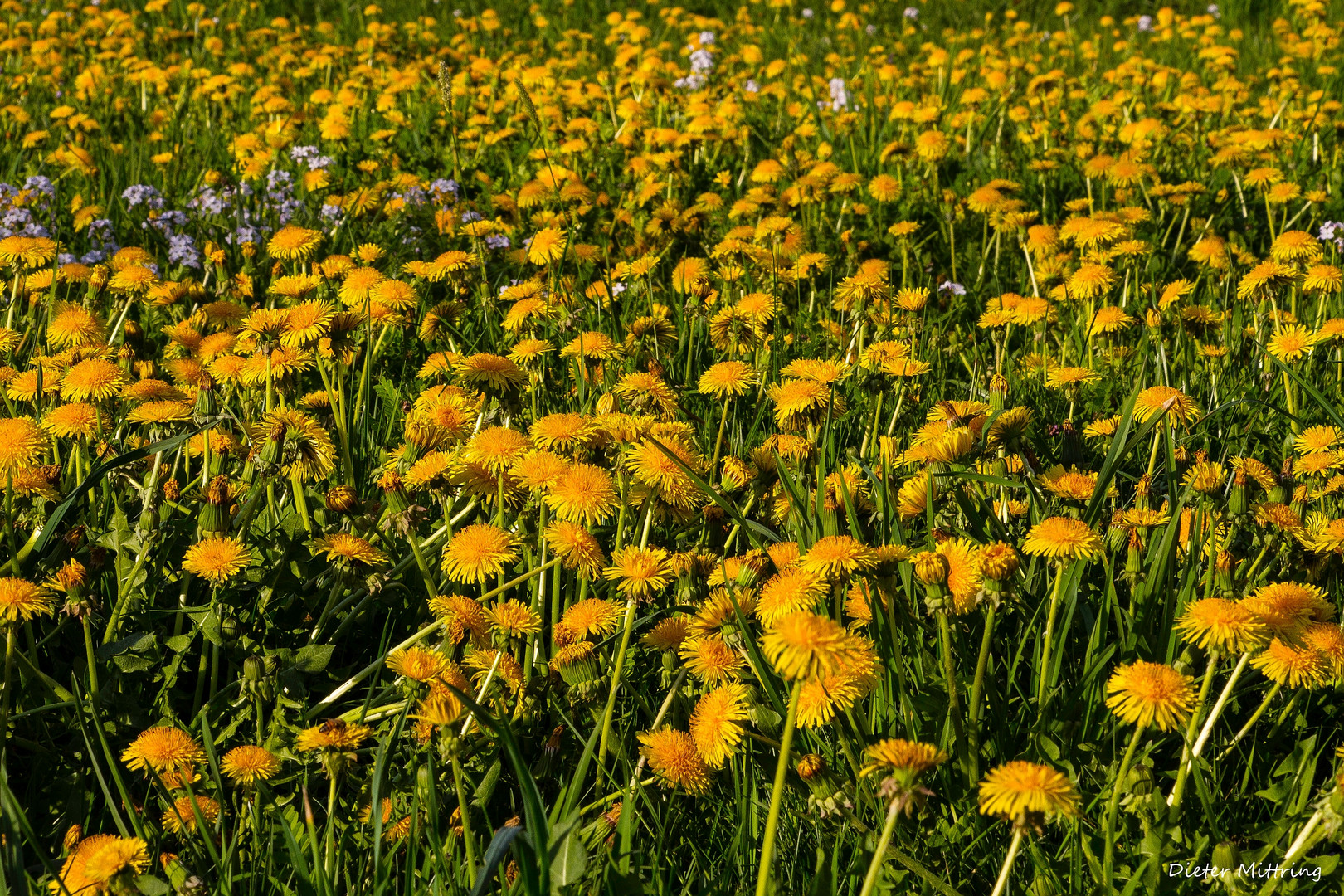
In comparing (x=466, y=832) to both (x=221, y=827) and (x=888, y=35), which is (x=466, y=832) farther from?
(x=888, y=35)

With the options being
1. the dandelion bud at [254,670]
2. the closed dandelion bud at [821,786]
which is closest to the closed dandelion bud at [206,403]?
the dandelion bud at [254,670]

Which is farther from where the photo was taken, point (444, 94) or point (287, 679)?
point (444, 94)

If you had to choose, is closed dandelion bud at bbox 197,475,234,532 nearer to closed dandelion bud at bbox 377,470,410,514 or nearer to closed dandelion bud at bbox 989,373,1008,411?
closed dandelion bud at bbox 377,470,410,514

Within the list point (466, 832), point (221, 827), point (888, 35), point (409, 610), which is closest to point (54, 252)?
point (409, 610)

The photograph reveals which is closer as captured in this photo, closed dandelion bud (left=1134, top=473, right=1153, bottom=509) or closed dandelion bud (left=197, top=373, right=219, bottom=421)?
closed dandelion bud (left=1134, top=473, right=1153, bottom=509)

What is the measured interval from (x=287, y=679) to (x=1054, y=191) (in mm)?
3779

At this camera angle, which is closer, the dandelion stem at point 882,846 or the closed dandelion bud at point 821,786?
the dandelion stem at point 882,846

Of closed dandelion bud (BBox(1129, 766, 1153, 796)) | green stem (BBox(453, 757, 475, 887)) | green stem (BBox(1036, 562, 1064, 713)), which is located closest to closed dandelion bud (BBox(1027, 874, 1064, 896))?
closed dandelion bud (BBox(1129, 766, 1153, 796))

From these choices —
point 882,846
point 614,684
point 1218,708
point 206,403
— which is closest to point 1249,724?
point 1218,708

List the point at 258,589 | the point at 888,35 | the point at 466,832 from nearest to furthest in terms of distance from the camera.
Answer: the point at 466,832 < the point at 258,589 < the point at 888,35

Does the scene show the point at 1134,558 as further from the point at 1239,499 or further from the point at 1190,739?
the point at 1190,739

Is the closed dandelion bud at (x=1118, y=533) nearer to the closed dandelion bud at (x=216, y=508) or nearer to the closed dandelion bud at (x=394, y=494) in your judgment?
the closed dandelion bud at (x=394, y=494)

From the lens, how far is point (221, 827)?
157 cm

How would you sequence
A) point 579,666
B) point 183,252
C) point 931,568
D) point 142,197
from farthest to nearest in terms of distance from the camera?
1. point 142,197
2. point 183,252
3. point 579,666
4. point 931,568
